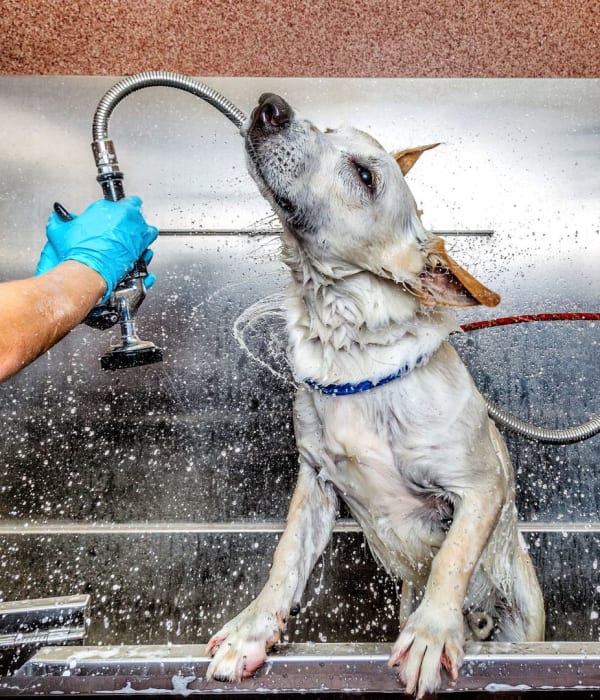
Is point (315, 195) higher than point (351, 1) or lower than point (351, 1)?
lower

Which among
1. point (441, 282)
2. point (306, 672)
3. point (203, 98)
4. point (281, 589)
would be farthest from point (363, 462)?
point (203, 98)

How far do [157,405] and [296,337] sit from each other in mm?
949

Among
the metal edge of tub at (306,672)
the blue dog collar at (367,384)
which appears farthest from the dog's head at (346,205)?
the metal edge of tub at (306,672)

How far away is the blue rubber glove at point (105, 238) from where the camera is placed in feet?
5.68

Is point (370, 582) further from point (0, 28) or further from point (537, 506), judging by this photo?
point (0, 28)

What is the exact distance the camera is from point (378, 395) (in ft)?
5.26

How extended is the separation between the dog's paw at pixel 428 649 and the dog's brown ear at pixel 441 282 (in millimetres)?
606

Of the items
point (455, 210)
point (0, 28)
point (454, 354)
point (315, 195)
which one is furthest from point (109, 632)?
point (0, 28)

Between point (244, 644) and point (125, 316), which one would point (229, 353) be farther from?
point (244, 644)

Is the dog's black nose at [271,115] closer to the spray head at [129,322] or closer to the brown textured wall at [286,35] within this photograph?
the spray head at [129,322]

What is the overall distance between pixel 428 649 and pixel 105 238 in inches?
46.0

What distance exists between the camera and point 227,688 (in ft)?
3.78

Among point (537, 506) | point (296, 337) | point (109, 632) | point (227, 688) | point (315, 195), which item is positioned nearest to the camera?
point (227, 688)

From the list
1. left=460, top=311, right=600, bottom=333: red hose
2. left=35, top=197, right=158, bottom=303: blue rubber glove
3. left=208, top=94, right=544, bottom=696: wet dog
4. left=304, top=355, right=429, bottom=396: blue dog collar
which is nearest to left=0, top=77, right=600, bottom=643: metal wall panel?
left=460, top=311, right=600, bottom=333: red hose
